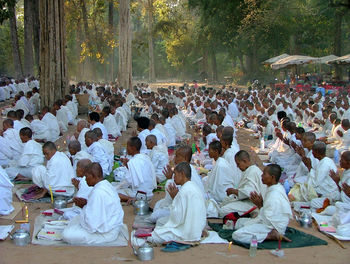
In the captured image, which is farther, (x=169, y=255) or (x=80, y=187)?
(x=80, y=187)

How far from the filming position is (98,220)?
5.49 m

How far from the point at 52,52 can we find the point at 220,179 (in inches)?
415

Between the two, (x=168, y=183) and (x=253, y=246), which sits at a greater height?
(x=168, y=183)

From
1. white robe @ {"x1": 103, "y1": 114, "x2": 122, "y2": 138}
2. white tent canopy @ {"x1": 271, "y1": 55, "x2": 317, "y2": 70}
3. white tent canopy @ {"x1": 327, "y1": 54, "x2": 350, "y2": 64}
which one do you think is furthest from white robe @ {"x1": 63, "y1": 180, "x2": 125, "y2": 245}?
white tent canopy @ {"x1": 271, "y1": 55, "x2": 317, "y2": 70}

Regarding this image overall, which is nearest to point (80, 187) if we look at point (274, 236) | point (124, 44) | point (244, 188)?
point (244, 188)

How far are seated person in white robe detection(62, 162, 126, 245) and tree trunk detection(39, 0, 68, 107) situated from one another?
11.0 metres

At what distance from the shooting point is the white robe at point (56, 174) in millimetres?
7453

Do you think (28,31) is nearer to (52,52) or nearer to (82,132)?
(52,52)

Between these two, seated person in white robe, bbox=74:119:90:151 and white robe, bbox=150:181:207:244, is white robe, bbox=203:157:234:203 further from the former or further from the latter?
seated person in white robe, bbox=74:119:90:151

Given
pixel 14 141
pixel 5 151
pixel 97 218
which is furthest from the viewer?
pixel 14 141

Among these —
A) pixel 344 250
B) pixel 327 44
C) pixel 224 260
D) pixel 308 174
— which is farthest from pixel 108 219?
pixel 327 44

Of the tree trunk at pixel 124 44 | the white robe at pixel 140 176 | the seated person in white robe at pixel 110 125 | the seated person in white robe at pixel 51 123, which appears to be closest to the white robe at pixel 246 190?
the white robe at pixel 140 176

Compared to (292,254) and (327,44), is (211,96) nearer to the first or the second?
(292,254)

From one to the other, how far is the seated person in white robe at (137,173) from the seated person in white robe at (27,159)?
209 centimetres
